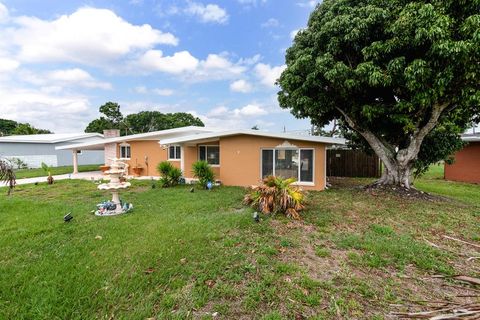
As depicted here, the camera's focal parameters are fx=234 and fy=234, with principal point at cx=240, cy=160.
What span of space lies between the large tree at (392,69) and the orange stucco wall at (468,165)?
6.07 meters

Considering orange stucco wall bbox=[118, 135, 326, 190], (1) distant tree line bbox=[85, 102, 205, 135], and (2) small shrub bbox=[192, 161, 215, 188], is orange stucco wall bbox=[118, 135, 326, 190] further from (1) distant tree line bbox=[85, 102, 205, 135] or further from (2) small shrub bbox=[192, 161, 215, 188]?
(1) distant tree line bbox=[85, 102, 205, 135]

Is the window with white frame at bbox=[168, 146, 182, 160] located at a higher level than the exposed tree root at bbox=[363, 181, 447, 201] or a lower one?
higher

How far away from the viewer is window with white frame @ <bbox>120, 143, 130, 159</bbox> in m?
16.0

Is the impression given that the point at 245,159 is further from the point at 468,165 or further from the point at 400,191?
the point at 468,165

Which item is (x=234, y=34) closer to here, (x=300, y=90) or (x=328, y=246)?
(x=300, y=90)

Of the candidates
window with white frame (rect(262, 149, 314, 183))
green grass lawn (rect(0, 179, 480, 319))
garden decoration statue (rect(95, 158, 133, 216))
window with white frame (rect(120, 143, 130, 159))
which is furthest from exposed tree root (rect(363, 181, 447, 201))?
window with white frame (rect(120, 143, 130, 159))

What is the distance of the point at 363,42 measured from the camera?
7934 millimetres

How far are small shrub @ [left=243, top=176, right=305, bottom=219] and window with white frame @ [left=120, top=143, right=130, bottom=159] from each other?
12.5 metres

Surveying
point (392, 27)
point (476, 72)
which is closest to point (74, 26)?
point (392, 27)

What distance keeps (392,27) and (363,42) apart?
3.63 feet

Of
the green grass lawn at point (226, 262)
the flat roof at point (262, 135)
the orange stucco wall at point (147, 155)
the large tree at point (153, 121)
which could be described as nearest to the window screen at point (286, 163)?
the flat roof at point (262, 135)

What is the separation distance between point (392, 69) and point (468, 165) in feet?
40.6

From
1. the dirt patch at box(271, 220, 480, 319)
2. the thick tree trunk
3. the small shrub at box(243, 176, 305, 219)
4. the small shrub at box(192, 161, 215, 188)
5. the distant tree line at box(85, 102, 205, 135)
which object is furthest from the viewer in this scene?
the distant tree line at box(85, 102, 205, 135)

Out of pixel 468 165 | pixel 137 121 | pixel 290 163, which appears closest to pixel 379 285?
pixel 290 163
